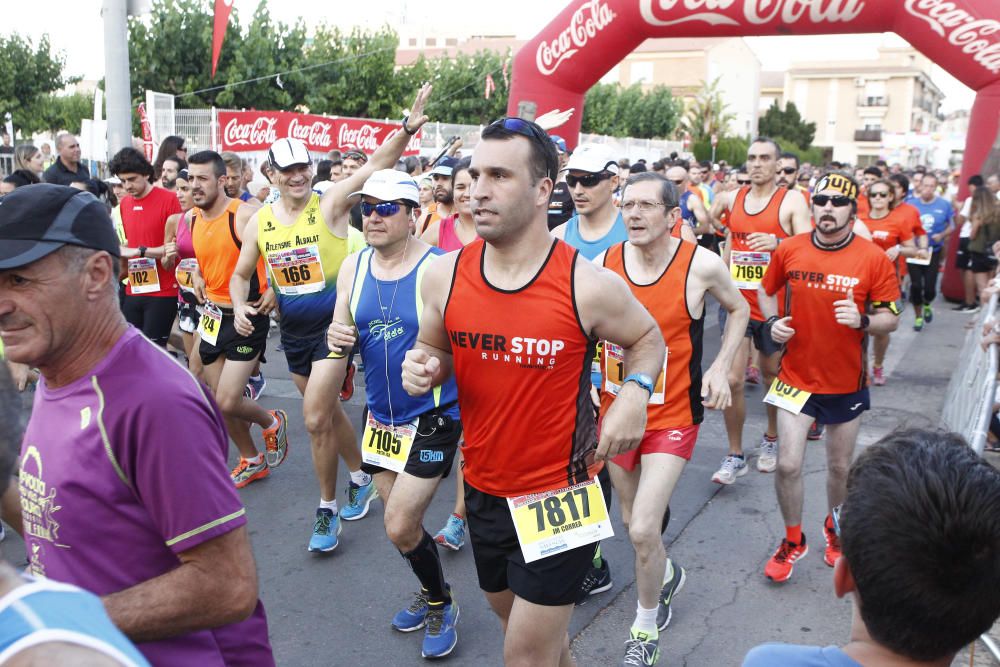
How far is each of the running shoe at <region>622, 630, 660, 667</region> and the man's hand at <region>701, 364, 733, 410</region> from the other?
1.02 metres

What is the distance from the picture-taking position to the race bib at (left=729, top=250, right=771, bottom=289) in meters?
7.00

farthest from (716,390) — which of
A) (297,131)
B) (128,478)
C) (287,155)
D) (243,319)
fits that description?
(297,131)

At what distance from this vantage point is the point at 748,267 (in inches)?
279

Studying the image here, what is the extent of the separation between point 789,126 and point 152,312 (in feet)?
245

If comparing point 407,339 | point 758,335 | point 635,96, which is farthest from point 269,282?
point 635,96

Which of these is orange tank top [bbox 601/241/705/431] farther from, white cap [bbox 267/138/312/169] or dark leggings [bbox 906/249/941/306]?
dark leggings [bbox 906/249/941/306]

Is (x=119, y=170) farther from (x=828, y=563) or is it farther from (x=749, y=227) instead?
(x=828, y=563)

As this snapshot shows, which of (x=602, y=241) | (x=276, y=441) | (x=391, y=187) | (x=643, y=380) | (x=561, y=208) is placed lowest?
(x=276, y=441)

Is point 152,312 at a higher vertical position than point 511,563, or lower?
higher

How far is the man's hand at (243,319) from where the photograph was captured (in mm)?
5371

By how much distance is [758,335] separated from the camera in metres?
6.39

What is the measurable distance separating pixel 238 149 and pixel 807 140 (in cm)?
6831

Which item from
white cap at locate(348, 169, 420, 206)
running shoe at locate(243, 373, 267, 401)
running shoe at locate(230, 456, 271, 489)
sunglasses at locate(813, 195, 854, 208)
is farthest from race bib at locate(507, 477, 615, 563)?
running shoe at locate(243, 373, 267, 401)

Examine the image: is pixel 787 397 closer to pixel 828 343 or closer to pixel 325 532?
pixel 828 343
